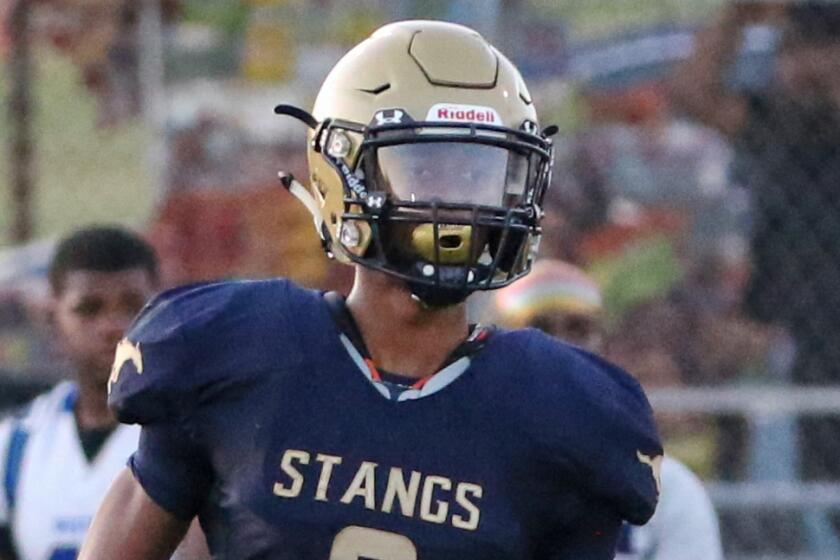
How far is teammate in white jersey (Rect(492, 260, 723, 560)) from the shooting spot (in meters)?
4.59

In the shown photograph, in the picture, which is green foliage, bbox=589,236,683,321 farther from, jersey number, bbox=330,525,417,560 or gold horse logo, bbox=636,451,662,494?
jersey number, bbox=330,525,417,560

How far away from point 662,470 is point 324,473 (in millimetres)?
2053

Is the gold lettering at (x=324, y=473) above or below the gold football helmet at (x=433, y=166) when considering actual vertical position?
below

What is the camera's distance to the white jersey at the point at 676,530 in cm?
457

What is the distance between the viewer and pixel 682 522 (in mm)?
4609

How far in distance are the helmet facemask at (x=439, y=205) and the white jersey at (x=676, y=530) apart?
2.13 metres

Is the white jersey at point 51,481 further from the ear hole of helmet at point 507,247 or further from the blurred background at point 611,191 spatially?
the ear hole of helmet at point 507,247

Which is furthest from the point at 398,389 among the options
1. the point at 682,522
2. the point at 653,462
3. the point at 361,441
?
the point at 682,522

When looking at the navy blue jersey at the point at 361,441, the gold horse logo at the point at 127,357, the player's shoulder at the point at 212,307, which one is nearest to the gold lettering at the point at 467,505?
the navy blue jersey at the point at 361,441

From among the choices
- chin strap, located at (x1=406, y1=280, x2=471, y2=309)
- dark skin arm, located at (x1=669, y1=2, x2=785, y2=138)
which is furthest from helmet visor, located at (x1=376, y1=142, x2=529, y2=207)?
dark skin arm, located at (x1=669, y1=2, x2=785, y2=138)

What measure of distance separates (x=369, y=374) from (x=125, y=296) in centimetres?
244

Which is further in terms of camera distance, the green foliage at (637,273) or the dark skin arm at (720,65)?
the green foliage at (637,273)

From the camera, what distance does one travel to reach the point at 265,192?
641cm

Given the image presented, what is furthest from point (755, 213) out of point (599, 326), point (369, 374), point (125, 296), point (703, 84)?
point (369, 374)
